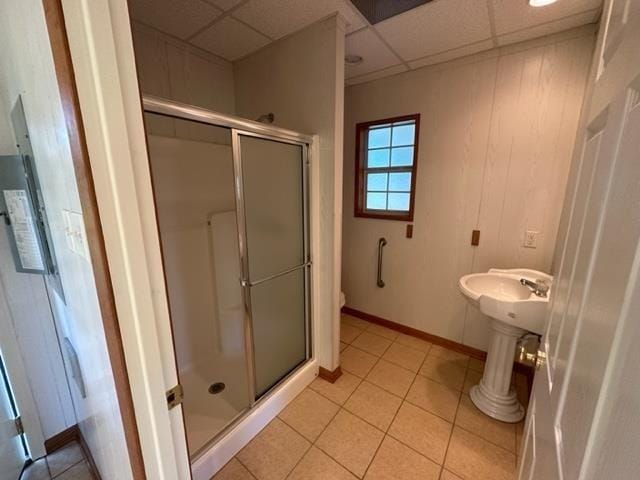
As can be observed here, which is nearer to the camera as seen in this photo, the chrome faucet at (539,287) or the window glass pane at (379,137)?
the chrome faucet at (539,287)

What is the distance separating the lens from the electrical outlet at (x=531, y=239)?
73.2 inches

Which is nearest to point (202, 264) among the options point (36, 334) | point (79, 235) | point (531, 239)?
point (36, 334)

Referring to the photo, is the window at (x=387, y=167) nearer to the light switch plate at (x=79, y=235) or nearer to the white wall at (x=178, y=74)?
the white wall at (x=178, y=74)

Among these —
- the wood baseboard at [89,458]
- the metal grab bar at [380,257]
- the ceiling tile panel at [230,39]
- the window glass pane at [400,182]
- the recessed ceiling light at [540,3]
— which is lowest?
the wood baseboard at [89,458]

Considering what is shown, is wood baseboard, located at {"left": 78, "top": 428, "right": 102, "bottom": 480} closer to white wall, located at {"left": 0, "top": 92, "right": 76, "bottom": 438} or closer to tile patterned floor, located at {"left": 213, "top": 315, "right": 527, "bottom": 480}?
white wall, located at {"left": 0, "top": 92, "right": 76, "bottom": 438}

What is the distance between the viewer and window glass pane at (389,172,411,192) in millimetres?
2402

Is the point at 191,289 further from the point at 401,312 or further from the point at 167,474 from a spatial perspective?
the point at 401,312

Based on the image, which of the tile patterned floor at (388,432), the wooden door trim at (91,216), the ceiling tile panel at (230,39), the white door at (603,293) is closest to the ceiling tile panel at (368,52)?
the ceiling tile panel at (230,39)

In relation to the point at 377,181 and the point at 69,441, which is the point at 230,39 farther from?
the point at 69,441

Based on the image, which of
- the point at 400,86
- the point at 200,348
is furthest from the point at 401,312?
the point at 400,86

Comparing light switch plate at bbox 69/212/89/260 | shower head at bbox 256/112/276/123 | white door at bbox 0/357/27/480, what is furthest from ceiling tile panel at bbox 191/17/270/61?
white door at bbox 0/357/27/480

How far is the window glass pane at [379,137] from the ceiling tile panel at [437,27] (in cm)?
67

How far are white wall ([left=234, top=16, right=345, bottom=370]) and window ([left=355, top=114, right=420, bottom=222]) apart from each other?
0.90 meters

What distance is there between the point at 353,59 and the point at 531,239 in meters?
1.92
